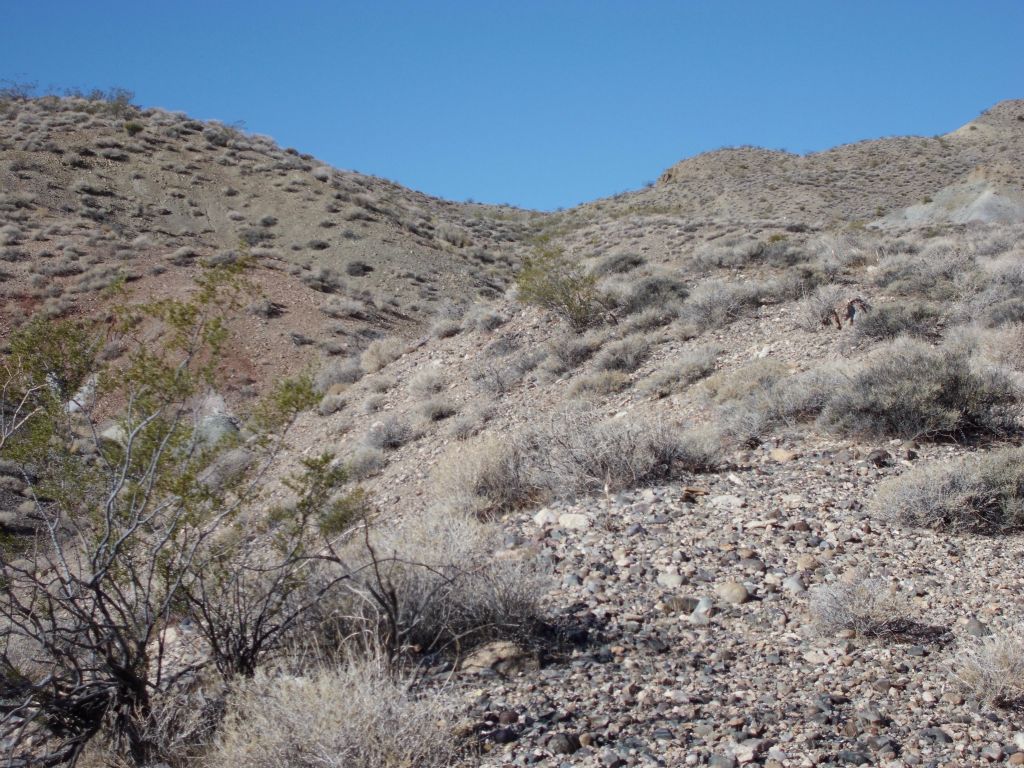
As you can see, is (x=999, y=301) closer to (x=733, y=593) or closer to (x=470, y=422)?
(x=470, y=422)

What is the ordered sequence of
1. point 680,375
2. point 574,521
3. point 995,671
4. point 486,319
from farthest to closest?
point 486,319 < point 680,375 < point 574,521 < point 995,671

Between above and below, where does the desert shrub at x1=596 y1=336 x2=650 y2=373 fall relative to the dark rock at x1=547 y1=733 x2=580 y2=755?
above

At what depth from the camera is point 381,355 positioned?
15477 millimetres

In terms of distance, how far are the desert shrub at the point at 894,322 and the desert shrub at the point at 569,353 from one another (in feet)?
12.8

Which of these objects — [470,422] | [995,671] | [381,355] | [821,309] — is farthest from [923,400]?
[381,355]

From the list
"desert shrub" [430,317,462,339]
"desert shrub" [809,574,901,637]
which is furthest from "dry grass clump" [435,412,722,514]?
"desert shrub" [430,317,462,339]

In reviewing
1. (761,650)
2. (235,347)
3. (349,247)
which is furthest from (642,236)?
(761,650)

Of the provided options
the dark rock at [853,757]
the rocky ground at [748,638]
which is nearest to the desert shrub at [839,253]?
the rocky ground at [748,638]

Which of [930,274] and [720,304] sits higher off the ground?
[720,304]

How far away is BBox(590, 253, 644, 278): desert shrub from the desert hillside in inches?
17.5

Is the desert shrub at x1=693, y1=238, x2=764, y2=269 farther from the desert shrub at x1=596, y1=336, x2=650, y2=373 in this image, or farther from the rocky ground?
the rocky ground

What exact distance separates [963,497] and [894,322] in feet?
15.2

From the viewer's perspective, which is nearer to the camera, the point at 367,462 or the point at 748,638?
the point at 748,638

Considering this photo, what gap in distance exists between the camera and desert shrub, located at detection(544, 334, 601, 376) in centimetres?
1185
